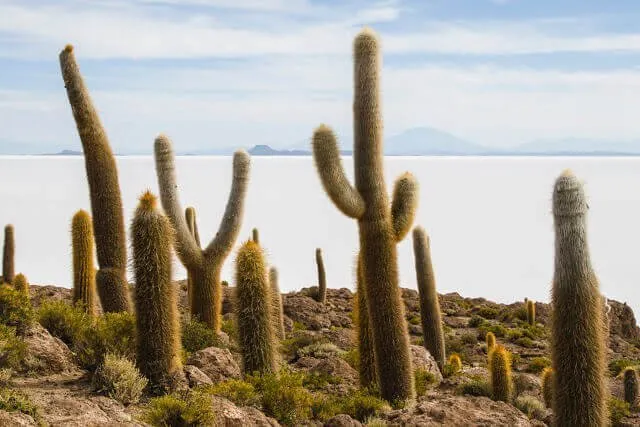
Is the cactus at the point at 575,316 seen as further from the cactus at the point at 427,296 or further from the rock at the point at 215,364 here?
the cactus at the point at 427,296

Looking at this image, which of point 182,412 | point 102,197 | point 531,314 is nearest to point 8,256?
point 102,197

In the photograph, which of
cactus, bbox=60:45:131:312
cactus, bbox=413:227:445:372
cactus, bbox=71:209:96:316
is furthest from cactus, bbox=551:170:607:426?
cactus, bbox=413:227:445:372

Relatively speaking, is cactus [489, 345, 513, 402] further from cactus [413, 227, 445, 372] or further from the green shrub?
cactus [413, 227, 445, 372]

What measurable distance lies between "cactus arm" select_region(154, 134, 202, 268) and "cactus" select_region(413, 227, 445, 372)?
5.69 meters

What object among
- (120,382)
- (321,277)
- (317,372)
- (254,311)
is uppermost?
(254,311)

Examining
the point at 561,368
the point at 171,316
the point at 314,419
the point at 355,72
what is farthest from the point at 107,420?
the point at 355,72

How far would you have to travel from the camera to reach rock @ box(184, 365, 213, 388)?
1188cm

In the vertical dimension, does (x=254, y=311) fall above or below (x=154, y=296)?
below

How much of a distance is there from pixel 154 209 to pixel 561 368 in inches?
224

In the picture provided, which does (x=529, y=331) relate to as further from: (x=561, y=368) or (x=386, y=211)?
(x=561, y=368)

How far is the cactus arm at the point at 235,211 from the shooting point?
18.3m

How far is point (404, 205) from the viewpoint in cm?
1384

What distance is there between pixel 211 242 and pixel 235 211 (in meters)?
0.82

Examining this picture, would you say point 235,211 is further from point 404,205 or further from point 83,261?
point 404,205
